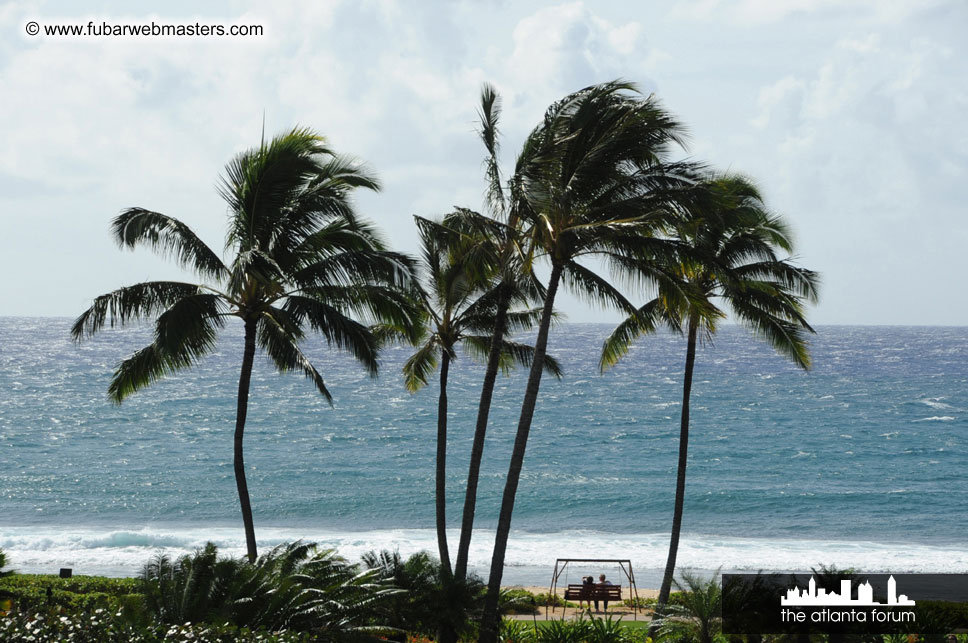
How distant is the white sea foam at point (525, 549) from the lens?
114ft

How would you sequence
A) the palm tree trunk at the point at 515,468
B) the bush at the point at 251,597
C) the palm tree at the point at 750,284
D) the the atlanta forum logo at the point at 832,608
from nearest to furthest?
the bush at the point at 251,597, the palm tree trunk at the point at 515,468, the the atlanta forum logo at the point at 832,608, the palm tree at the point at 750,284

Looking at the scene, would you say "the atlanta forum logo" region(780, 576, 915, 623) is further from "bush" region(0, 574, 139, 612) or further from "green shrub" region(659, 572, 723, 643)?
"bush" region(0, 574, 139, 612)

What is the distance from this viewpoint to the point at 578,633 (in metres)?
14.1

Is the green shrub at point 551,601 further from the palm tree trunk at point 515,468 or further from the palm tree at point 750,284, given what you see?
the palm tree trunk at point 515,468

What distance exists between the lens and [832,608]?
1477cm

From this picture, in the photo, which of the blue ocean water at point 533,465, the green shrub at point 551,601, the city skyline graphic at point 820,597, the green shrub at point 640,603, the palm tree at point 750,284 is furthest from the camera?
the blue ocean water at point 533,465

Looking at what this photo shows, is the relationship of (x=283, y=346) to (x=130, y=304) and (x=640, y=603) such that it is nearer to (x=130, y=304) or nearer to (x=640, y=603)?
(x=130, y=304)

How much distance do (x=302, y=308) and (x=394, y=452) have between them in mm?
45267

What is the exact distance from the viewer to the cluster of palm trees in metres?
14.8

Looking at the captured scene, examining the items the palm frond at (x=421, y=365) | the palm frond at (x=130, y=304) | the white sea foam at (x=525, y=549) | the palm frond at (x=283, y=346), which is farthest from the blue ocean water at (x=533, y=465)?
the palm frond at (x=130, y=304)

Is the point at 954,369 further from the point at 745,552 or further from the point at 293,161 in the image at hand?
the point at 293,161

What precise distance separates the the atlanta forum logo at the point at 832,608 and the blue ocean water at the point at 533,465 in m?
17.1

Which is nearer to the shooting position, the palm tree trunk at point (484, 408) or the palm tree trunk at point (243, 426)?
the palm tree trunk at point (484, 408)

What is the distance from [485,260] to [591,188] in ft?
6.82
